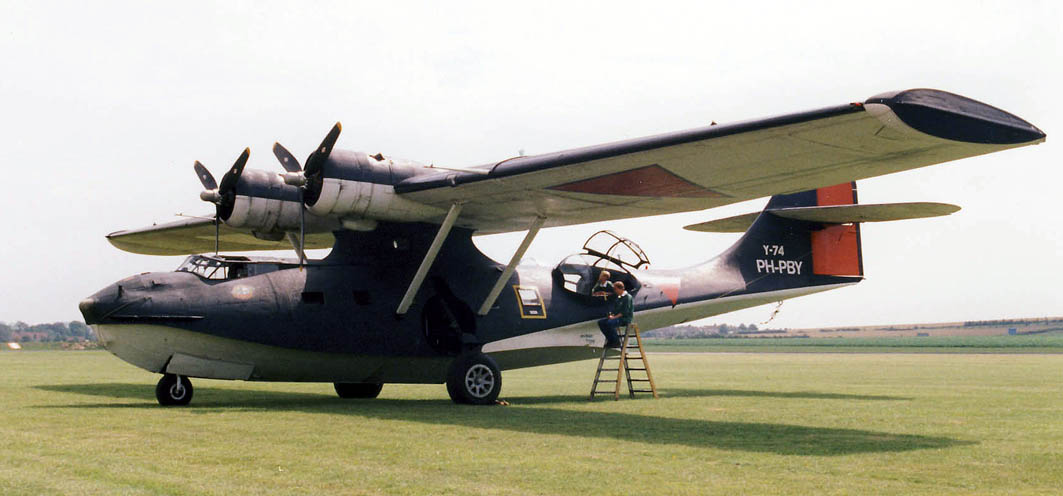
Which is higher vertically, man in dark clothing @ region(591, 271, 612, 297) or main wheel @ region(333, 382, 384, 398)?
man in dark clothing @ region(591, 271, 612, 297)

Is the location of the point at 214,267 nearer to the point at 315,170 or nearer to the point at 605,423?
the point at 315,170

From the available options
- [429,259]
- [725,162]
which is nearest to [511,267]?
[429,259]

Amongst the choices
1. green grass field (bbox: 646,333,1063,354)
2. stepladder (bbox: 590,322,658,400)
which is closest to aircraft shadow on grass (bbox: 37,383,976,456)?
stepladder (bbox: 590,322,658,400)

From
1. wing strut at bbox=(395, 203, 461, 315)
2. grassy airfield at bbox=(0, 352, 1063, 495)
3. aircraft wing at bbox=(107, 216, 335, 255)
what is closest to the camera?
grassy airfield at bbox=(0, 352, 1063, 495)

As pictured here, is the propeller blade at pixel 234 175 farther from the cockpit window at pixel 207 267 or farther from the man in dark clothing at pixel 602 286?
the man in dark clothing at pixel 602 286

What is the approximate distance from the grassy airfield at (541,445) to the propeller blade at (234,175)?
11.6 feet

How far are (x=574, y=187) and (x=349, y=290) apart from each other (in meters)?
4.13

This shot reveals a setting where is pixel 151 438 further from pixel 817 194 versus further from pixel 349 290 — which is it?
pixel 817 194

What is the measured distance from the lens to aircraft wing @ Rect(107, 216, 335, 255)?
769 inches

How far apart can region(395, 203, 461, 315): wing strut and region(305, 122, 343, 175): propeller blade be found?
6.74 feet

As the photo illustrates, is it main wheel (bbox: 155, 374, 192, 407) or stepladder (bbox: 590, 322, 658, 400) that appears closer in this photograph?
main wheel (bbox: 155, 374, 192, 407)

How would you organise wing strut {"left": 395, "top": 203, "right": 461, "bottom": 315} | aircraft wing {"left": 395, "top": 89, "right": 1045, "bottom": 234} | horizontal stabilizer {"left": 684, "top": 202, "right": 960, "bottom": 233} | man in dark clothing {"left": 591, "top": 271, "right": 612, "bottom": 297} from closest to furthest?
aircraft wing {"left": 395, "top": 89, "right": 1045, "bottom": 234}, wing strut {"left": 395, "top": 203, "right": 461, "bottom": 315}, horizontal stabilizer {"left": 684, "top": 202, "right": 960, "bottom": 233}, man in dark clothing {"left": 591, "top": 271, "right": 612, "bottom": 297}

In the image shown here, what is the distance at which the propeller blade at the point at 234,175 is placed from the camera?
48.8 feet

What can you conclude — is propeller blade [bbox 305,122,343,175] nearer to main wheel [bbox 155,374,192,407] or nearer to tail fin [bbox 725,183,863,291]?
main wheel [bbox 155,374,192,407]
